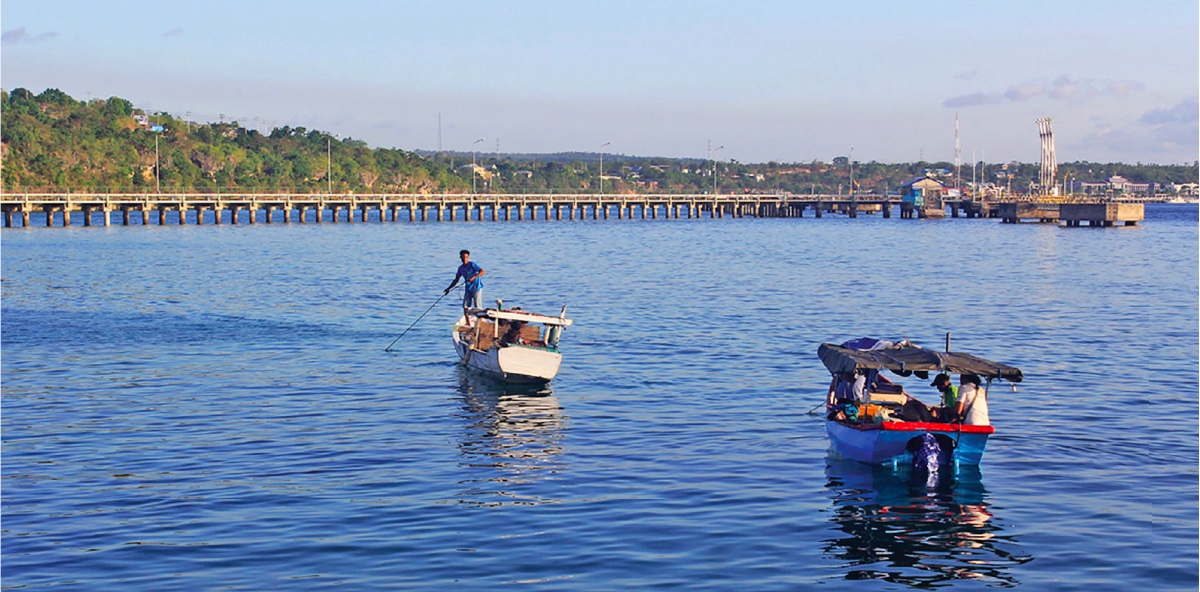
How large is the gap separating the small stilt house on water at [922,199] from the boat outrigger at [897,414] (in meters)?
Result: 164

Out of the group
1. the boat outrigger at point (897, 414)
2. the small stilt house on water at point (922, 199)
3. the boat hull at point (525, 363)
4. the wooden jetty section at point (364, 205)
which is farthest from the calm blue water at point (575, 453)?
the small stilt house on water at point (922, 199)

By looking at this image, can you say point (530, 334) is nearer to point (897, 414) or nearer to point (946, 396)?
point (897, 414)

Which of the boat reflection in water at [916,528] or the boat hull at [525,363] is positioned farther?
the boat hull at [525,363]

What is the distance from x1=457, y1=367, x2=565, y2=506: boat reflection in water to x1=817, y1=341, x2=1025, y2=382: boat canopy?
5.31m

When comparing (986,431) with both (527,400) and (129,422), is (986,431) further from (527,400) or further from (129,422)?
(129,422)

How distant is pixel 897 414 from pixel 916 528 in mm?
3649

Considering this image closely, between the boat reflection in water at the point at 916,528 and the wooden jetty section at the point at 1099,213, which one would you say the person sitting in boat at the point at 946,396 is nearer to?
the boat reflection in water at the point at 916,528

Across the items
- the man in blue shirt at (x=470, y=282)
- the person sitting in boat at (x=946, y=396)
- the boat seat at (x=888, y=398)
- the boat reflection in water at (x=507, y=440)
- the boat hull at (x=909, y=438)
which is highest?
the man in blue shirt at (x=470, y=282)

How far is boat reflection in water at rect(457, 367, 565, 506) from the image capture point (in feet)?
68.1

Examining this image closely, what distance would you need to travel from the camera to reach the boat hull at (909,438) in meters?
21.0

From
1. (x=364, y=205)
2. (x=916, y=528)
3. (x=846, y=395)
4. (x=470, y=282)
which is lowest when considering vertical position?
(x=916, y=528)

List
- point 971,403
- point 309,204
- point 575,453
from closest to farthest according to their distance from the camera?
point 971,403 → point 575,453 → point 309,204

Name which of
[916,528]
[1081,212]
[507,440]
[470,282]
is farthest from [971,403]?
[1081,212]

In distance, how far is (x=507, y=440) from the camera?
25094 millimetres
